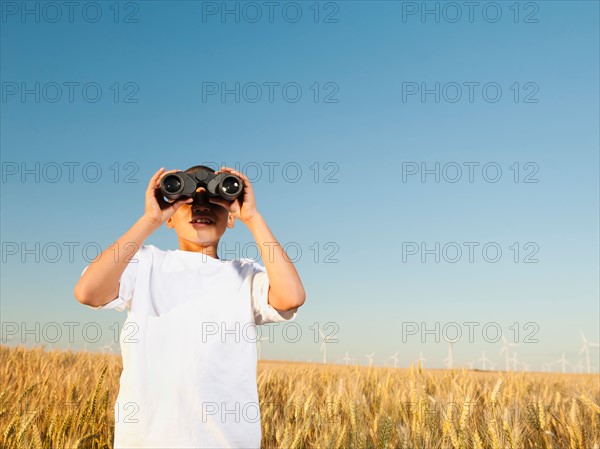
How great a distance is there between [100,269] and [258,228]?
2.50 ft

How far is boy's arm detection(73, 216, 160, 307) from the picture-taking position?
8.89 ft

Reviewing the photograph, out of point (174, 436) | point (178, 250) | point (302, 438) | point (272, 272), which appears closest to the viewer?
point (174, 436)

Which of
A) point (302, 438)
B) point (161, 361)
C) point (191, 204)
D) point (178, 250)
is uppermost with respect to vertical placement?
point (191, 204)

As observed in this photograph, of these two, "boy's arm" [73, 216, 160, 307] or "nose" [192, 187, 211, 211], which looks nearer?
"boy's arm" [73, 216, 160, 307]

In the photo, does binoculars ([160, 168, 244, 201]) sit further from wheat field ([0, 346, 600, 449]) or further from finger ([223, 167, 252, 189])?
wheat field ([0, 346, 600, 449])

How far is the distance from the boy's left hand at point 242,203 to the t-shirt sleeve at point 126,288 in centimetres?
50

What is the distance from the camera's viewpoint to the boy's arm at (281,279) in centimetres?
281

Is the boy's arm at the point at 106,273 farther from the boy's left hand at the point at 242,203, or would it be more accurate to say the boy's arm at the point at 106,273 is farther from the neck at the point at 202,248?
the boy's left hand at the point at 242,203

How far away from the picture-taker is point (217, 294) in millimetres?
2922

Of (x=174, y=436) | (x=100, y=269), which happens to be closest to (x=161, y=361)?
(x=174, y=436)

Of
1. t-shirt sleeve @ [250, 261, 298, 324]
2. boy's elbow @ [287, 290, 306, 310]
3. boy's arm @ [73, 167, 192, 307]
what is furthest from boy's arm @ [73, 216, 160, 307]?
boy's elbow @ [287, 290, 306, 310]

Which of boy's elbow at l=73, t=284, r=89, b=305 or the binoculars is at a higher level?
the binoculars

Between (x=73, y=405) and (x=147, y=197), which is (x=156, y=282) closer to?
(x=147, y=197)

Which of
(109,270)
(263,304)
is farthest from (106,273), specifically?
(263,304)
